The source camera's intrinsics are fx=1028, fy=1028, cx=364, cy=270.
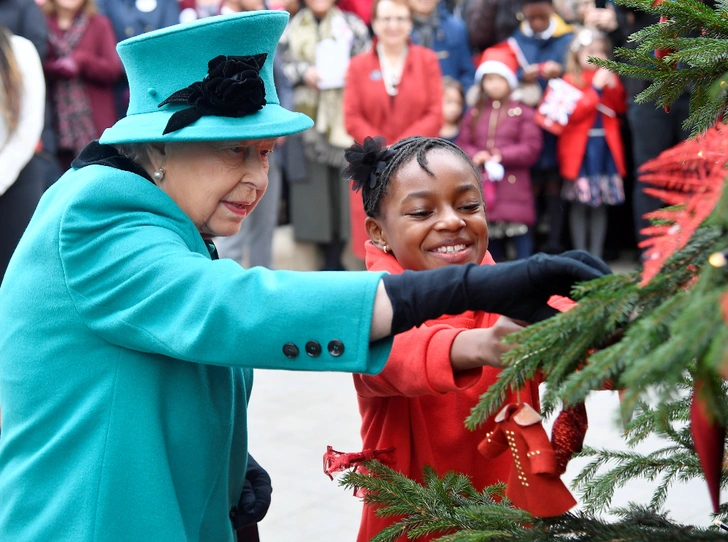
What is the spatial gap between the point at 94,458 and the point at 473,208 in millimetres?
876

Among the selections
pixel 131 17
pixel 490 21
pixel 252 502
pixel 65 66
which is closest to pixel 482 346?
pixel 252 502

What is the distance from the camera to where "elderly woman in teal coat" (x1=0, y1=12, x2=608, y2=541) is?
57.7 inches

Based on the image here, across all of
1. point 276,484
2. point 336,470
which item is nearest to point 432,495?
point 336,470

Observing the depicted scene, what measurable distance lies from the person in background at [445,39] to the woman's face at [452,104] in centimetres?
30

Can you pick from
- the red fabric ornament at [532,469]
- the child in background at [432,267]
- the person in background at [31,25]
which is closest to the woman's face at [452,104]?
the person in background at [31,25]

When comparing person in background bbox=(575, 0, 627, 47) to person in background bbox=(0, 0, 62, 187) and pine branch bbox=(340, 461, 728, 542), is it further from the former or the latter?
pine branch bbox=(340, 461, 728, 542)

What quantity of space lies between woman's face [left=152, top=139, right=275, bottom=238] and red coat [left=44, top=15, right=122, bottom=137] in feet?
17.6

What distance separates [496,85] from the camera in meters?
7.05

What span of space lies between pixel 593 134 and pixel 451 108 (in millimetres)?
1028

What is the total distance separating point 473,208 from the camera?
206cm

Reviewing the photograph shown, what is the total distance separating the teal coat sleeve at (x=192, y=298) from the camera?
1.46 m

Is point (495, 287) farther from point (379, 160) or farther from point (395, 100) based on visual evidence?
point (395, 100)

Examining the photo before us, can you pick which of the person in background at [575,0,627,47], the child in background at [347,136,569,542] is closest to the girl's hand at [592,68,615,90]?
the person in background at [575,0,627,47]

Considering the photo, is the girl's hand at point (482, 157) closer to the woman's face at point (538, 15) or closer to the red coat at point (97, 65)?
the woman's face at point (538, 15)
